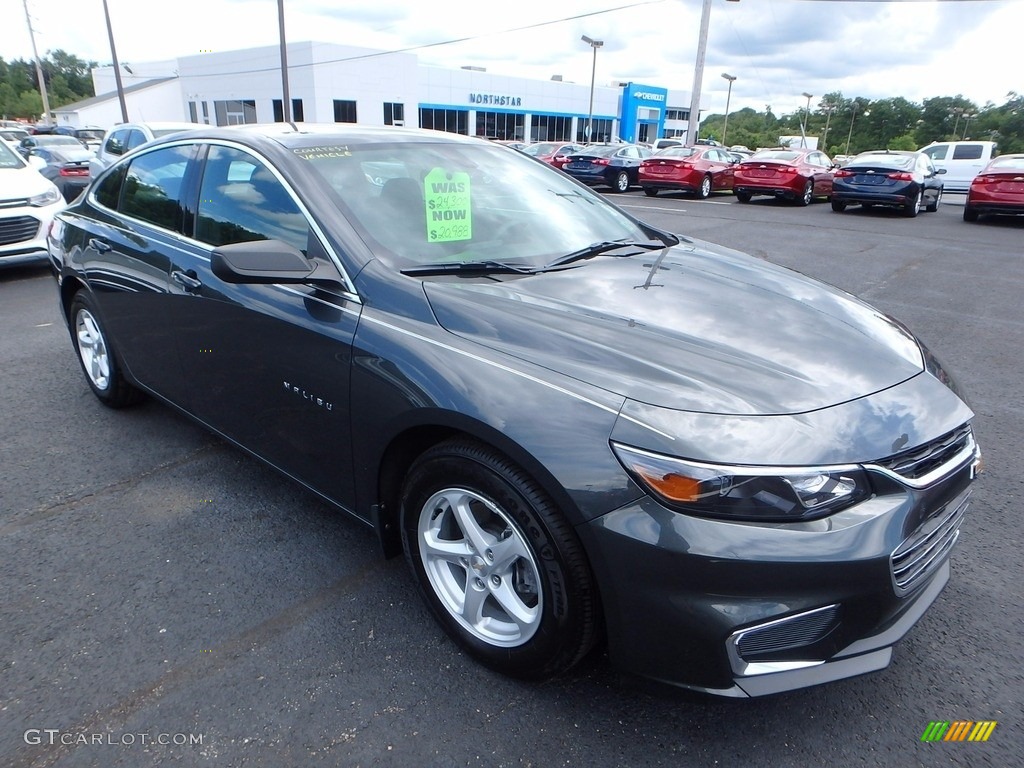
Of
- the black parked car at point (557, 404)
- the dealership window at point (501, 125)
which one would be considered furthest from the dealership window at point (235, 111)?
the black parked car at point (557, 404)

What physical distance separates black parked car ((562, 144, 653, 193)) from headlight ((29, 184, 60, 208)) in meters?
14.2

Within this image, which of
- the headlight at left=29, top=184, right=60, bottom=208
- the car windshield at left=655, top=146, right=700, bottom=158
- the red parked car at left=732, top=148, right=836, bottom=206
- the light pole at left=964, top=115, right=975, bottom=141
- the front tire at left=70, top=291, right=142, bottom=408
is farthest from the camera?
the light pole at left=964, top=115, right=975, bottom=141

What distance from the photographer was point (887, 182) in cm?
1533

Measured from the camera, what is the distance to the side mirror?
7.72ft

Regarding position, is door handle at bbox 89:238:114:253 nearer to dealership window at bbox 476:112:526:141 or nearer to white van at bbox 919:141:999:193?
white van at bbox 919:141:999:193

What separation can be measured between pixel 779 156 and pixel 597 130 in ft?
164

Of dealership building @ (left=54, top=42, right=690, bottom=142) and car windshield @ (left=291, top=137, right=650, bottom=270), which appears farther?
dealership building @ (left=54, top=42, right=690, bottom=142)

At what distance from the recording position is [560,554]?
6.29ft

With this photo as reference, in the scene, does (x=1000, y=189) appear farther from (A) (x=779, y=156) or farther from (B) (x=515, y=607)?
(B) (x=515, y=607)

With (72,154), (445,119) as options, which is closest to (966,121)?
(445,119)

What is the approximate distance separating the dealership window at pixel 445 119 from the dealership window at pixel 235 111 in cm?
1166

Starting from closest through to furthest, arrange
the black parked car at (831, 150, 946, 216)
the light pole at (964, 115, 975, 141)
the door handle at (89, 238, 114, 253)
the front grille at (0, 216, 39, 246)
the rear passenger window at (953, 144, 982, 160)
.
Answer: the door handle at (89, 238, 114, 253) → the front grille at (0, 216, 39, 246) → the black parked car at (831, 150, 946, 216) → the rear passenger window at (953, 144, 982, 160) → the light pole at (964, 115, 975, 141)

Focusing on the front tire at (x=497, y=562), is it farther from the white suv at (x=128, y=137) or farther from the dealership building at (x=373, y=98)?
the dealership building at (x=373, y=98)

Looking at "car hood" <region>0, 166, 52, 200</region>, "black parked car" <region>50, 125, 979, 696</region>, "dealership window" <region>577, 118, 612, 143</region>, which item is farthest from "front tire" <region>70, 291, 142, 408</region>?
"dealership window" <region>577, 118, 612, 143</region>
